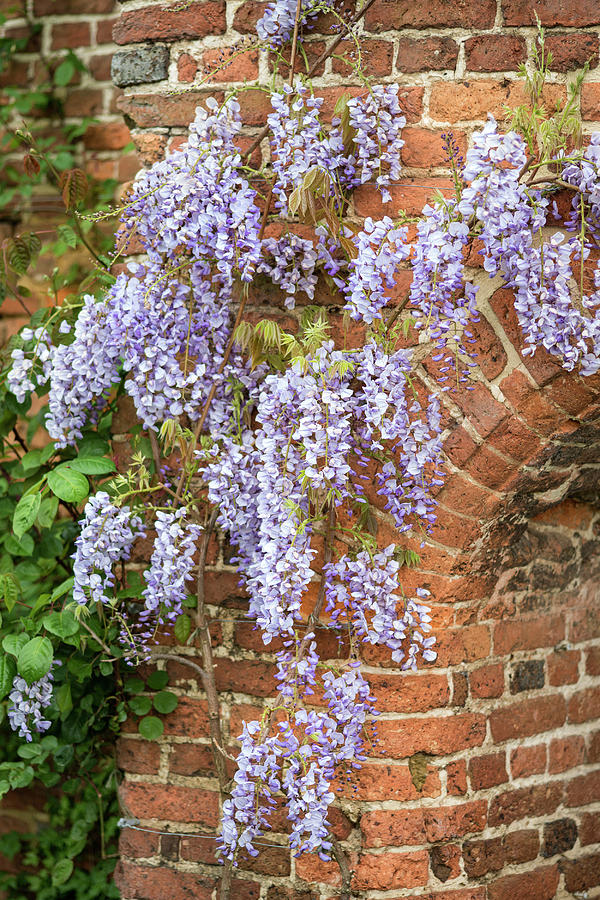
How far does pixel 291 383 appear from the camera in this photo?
151 cm

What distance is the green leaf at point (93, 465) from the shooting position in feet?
5.71

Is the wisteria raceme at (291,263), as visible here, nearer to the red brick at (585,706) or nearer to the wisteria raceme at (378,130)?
the wisteria raceme at (378,130)

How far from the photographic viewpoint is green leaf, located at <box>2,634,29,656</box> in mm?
1728

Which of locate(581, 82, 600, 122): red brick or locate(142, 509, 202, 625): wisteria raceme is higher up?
locate(581, 82, 600, 122): red brick

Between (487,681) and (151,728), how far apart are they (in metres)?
0.75

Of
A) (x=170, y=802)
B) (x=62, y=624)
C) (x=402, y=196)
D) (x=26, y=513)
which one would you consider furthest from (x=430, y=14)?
(x=170, y=802)

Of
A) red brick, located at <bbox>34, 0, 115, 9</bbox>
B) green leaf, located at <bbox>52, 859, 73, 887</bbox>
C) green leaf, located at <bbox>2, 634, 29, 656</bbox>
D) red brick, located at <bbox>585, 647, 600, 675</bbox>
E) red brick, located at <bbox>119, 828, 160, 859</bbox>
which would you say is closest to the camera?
green leaf, located at <bbox>2, 634, 29, 656</bbox>

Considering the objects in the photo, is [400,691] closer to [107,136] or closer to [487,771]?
[487,771]

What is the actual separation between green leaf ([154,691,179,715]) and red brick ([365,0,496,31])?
1.47 meters

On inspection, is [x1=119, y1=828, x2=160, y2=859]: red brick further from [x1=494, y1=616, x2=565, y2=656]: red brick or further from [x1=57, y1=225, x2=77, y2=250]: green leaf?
[x1=57, y1=225, x2=77, y2=250]: green leaf

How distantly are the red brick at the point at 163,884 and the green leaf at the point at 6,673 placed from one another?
58 cm

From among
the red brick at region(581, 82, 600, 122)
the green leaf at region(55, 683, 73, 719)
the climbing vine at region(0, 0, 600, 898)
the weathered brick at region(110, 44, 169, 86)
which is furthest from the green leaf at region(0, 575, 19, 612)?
the red brick at region(581, 82, 600, 122)

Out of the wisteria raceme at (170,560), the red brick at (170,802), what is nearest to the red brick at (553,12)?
the wisteria raceme at (170,560)

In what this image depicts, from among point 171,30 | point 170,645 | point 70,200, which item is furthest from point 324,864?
point 171,30
